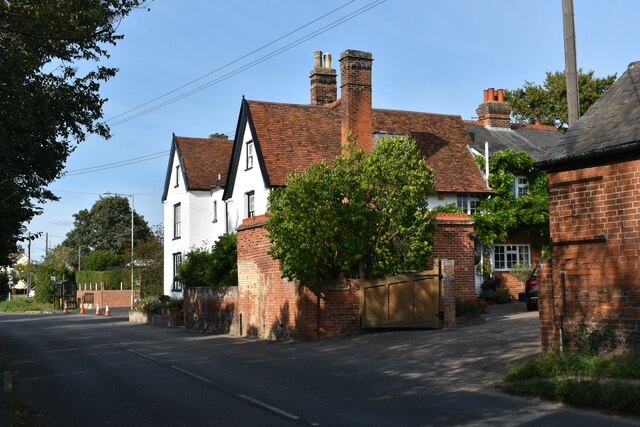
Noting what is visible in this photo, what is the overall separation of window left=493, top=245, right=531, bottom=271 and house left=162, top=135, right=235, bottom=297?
14373 mm

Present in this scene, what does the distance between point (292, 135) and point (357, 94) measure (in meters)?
5.05

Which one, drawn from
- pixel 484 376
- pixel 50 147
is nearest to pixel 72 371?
pixel 50 147

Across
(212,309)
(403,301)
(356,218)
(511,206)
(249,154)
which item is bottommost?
(212,309)

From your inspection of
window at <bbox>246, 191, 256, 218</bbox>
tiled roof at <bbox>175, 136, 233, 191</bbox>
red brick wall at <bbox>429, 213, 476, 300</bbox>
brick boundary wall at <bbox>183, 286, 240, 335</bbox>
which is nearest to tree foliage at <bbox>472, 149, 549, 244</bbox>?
red brick wall at <bbox>429, 213, 476, 300</bbox>

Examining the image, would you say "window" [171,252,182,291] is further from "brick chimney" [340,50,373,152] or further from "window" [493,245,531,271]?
"window" [493,245,531,271]

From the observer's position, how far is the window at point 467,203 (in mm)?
32438

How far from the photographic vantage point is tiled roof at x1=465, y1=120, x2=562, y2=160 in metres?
36.3

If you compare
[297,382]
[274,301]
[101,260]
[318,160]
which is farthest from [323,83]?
[101,260]

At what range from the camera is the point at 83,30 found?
13641 millimetres

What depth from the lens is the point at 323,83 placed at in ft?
125

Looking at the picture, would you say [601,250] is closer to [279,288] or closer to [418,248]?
[418,248]

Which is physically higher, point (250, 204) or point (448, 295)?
point (250, 204)

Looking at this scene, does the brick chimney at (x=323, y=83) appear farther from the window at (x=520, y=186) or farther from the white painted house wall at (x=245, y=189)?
the window at (x=520, y=186)

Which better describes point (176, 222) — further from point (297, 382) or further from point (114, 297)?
point (297, 382)
